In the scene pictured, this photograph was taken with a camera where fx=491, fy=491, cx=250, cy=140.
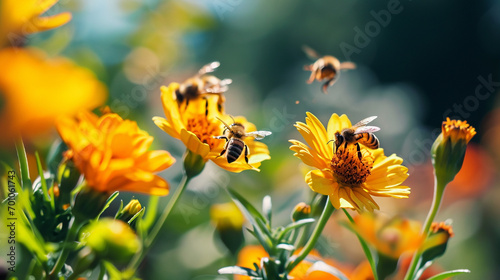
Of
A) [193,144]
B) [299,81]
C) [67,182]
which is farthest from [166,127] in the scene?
[299,81]

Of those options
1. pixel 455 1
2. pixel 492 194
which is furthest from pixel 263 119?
pixel 455 1

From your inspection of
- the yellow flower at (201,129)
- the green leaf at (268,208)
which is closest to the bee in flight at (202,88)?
the yellow flower at (201,129)

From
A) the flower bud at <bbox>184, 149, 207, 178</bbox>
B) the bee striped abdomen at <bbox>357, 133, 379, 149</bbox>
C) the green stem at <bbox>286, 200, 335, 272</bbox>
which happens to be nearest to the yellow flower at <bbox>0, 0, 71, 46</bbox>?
the flower bud at <bbox>184, 149, 207, 178</bbox>

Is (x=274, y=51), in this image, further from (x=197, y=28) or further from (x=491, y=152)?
(x=197, y=28)

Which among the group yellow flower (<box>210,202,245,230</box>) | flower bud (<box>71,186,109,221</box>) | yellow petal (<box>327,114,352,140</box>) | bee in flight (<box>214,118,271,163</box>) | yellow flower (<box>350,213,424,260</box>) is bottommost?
yellow flower (<box>210,202,245,230</box>)

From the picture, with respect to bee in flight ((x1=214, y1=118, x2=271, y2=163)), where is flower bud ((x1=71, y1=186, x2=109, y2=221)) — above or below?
above

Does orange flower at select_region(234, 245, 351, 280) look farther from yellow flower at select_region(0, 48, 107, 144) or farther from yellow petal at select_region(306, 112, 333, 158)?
yellow flower at select_region(0, 48, 107, 144)

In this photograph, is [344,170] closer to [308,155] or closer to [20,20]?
[308,155]
